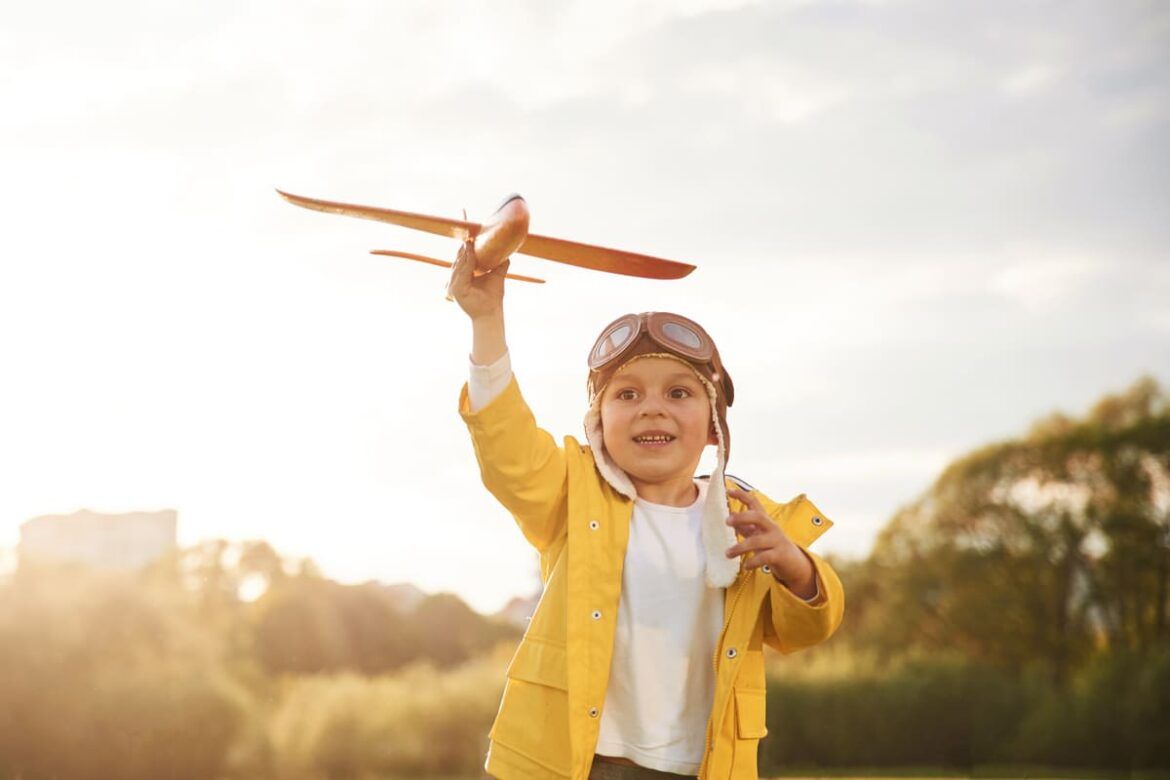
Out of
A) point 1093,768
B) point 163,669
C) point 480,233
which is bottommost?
point 1093,768

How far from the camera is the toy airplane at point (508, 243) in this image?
228 cm

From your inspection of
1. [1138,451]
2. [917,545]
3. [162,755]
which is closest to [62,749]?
[162,755]

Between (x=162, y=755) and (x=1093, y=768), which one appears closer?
(x=162, y=755)

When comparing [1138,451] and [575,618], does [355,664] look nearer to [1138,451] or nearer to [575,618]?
[575,618]

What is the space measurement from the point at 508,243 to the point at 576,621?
920mm

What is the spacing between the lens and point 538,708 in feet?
8.70

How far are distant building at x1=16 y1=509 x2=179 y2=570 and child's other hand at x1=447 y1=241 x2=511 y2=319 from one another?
339 inches

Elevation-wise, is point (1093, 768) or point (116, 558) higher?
point (116, 558)

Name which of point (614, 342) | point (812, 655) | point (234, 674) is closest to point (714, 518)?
point (614, 342)

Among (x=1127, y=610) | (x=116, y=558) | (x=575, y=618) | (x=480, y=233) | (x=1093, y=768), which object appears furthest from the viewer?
(x=1127, y=610)

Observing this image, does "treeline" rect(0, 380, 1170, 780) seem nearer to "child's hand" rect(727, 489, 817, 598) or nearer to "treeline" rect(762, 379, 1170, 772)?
"treeline" rect(762, 379, 1170, 772)

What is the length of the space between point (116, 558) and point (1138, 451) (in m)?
13.5

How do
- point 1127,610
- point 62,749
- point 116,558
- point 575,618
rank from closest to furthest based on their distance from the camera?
point 575,618 < point 62,749 < point 116,558 < point 1127,610

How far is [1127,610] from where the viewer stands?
15281mm
